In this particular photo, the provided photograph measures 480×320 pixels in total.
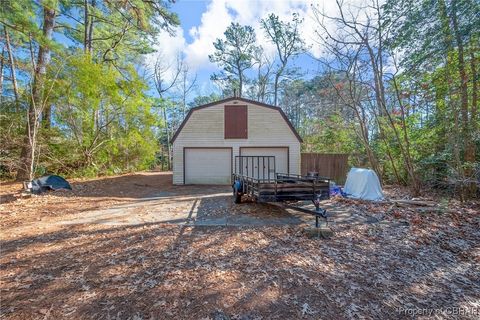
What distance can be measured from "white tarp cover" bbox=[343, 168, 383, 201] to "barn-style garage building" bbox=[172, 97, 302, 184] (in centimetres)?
336

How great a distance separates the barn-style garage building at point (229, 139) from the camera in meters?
11.8

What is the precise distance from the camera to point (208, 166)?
11.8 m

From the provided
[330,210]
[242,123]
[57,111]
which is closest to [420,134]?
[330,210]

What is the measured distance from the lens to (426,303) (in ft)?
8.48

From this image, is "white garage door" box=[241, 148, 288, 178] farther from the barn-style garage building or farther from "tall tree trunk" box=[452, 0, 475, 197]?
"tall tree trunk" box=[452, 0, 475, 197]

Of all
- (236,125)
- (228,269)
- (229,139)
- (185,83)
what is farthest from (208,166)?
(185,83)

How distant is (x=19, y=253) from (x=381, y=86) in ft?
36.7

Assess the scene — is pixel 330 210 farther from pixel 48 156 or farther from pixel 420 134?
pixel 48 156

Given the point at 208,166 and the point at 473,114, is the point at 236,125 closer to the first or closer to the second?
the point at 208,166

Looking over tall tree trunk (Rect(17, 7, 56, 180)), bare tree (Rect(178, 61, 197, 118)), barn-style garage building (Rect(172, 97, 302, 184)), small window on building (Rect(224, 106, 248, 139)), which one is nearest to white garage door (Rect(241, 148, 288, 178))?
barn-style garage building (Rect(172, 97, 302, 184))

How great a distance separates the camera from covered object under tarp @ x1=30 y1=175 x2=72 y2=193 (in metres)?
8.09

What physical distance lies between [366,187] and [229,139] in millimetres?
6481

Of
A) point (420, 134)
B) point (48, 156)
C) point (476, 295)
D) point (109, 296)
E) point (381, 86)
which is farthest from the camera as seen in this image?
point (48, 156)

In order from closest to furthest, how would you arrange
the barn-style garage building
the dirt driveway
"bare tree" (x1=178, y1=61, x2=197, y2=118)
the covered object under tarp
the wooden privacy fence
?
the dirt driveway → the covered object under tarp → the barn-style garage building → the wooden privacy fence → "bare tree" (x1=178, y1=61, x2=197, y2=118)
